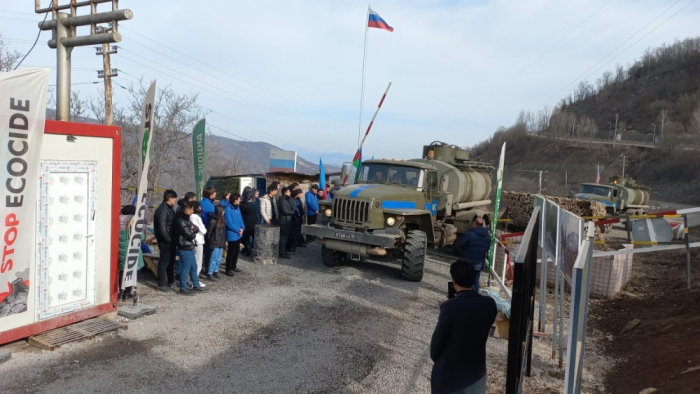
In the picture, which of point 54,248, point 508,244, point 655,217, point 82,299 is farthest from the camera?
point 508,244

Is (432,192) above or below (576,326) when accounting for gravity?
above

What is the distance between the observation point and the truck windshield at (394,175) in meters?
10.6

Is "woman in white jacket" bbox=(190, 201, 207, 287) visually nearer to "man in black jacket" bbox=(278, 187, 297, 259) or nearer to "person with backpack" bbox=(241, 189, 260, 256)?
"person with backpack" bbox=(241, 189, 260, 256)

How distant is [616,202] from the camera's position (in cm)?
2120

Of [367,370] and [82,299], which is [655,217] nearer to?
[367,370]

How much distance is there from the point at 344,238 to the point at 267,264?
202 centimetres

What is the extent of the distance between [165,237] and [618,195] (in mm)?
20912

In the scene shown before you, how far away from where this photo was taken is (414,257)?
9367mm

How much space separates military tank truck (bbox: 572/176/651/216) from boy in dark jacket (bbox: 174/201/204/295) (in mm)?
17457

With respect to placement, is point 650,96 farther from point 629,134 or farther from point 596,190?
point 596,190

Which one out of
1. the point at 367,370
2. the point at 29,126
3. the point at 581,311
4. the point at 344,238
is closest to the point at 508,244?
the point at 344,238

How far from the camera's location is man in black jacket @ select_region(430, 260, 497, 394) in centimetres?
317

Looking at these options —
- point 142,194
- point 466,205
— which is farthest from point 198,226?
point 466,205

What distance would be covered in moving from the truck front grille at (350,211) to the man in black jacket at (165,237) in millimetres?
3202
